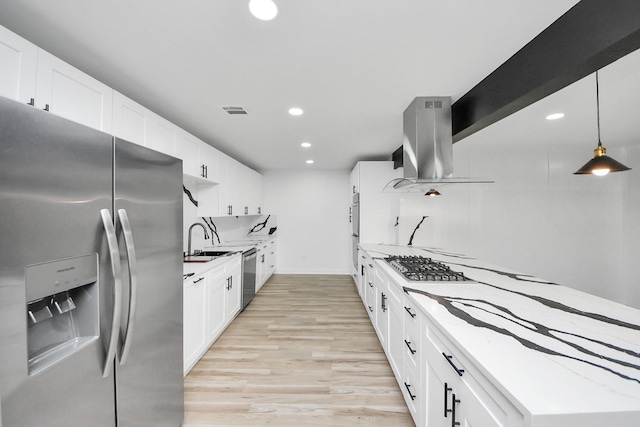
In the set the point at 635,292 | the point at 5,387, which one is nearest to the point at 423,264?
the point at 5,387

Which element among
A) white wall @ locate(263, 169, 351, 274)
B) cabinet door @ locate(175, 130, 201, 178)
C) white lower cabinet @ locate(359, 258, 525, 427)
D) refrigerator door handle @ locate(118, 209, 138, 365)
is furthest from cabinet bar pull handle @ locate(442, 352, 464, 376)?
white wall @ locate(263, 169, 351, 274)

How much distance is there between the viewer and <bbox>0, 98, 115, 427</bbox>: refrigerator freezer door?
0.76 m

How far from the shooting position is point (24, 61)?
1.25 m

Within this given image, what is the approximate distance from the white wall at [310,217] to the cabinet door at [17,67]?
497cm

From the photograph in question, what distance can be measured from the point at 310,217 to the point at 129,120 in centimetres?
451

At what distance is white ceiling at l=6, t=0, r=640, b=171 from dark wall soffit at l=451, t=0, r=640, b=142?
2.8 inches

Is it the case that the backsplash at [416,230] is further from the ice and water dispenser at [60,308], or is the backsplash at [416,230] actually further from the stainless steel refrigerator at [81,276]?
the ice and water dispenser at [60,308]

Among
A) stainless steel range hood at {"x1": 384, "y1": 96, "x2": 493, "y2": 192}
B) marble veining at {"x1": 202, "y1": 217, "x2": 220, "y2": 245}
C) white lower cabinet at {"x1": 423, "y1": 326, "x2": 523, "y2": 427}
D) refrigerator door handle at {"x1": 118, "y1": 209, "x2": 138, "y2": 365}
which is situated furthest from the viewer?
marble veining at {"x1": 202, "y1": 217, "x2": 220, "y2": 245}

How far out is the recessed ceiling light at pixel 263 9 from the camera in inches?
47.8

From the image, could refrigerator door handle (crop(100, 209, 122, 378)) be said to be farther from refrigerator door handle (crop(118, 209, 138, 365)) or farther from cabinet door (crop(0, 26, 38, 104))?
cabinet door (crop(0, 26, 38, 104))

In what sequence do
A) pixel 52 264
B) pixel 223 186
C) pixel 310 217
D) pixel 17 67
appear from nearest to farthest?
1. pixel 52 264
2. pixel 17 67
3. pixel 223 186
4. pixel 310 217

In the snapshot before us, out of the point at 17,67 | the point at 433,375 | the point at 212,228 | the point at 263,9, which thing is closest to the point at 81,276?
the point at 17,67

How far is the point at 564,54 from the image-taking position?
4.39 ft

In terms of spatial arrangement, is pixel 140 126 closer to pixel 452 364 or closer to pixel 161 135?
pixel 161 135
